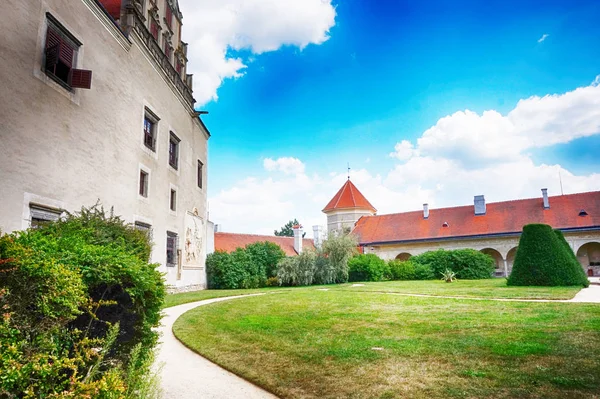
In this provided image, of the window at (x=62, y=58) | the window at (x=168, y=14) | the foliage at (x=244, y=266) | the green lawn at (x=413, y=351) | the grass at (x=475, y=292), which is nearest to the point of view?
the green lawn at (x=413, y=351)

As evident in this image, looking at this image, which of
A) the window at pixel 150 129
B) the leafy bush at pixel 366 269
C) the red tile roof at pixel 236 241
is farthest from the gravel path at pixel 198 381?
the red tile roof at pixel 236 241

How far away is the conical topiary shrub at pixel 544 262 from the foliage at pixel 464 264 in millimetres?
11776

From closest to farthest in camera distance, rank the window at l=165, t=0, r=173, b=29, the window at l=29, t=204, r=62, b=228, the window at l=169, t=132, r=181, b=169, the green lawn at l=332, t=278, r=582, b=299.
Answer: the window at l=29, t=204, r=62, b=228 → the green lawn at l=332, t=278, r=582, b=299 → the window at l=169, t=132, r=181, b=169 → the window at l=165, t=0, r=173, b=29

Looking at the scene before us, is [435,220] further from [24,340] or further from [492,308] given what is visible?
[24,340]

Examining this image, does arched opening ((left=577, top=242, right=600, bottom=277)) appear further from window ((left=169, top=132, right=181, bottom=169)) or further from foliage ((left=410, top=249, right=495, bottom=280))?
window ((left=169, top=132, right=181, bottom=169))

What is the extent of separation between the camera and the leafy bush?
1123 inches

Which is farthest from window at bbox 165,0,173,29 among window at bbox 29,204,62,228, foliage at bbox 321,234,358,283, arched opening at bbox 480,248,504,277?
arched opening at bbox 480,248,504,277

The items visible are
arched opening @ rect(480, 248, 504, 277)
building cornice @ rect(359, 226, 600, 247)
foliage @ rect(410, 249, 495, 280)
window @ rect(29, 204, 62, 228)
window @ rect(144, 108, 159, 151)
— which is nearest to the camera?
window @ rect(29, 204, 62, 228)

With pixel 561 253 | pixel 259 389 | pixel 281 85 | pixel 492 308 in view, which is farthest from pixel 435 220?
pixel 259 389

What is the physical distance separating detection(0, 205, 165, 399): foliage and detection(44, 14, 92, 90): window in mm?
7934

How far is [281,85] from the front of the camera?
21.3 meters

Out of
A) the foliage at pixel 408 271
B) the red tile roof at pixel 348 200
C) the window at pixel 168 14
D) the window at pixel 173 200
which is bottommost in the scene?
the foliage at pixel 408 271

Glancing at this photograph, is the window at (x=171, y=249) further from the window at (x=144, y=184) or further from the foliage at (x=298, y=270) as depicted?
the foliage at (x=298, y=270)

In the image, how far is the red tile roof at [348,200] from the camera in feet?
159
